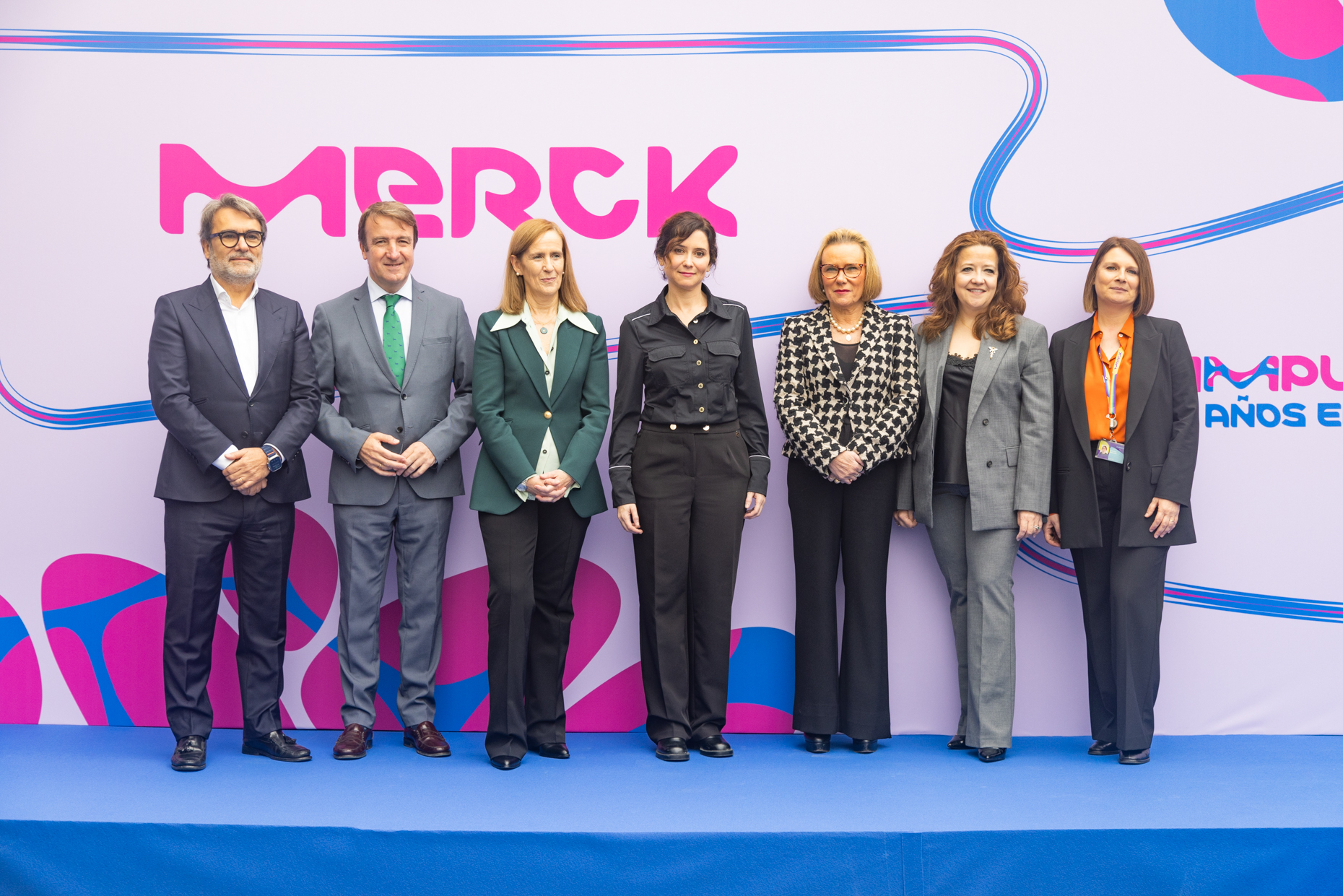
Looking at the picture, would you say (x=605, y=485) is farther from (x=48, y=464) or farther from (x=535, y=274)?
(x=48, y=464)

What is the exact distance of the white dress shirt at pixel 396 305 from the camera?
3479 mm

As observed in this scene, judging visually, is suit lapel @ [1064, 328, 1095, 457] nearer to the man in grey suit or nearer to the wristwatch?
the man in grey suit

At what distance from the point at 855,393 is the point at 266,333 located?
2072mm

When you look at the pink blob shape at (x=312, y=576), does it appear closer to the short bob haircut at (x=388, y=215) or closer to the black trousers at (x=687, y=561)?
the short bob haircut at (x=388, y=215)

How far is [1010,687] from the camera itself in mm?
3455

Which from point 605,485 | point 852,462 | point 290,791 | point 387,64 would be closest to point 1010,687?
point 852,462

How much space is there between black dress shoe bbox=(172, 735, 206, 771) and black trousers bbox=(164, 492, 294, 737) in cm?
3

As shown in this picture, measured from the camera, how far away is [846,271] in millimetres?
3432

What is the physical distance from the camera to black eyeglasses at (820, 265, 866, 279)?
3.43 meters

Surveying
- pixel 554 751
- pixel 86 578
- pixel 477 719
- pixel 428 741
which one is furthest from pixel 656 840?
pixel 86 578

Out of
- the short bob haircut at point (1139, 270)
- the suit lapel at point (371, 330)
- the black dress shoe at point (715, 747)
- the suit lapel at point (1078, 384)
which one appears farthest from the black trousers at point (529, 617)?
the short bob haircut at point (1139, 270)

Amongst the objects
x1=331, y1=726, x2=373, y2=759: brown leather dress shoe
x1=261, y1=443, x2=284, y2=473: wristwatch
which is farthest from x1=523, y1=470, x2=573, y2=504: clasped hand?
x1=331, y1=726, x2=373, y2=759: brown leather dress shoe

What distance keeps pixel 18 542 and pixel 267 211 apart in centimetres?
167

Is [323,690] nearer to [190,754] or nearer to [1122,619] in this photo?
[190,754]
